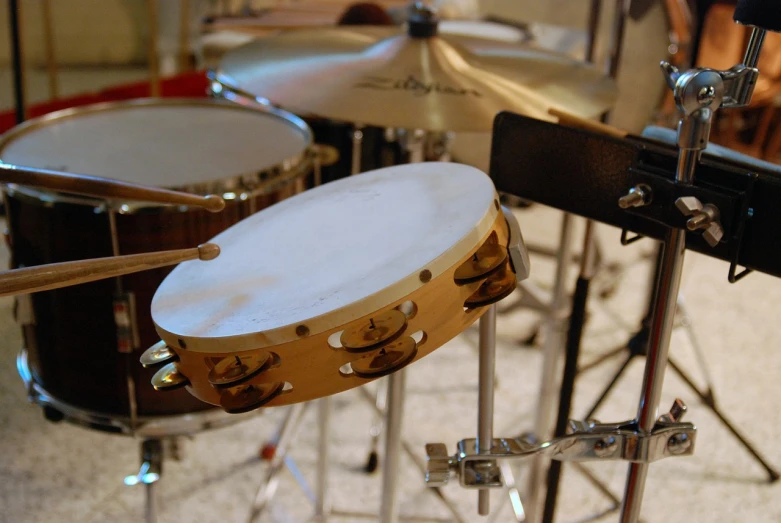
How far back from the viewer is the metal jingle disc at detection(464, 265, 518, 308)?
0.60 m

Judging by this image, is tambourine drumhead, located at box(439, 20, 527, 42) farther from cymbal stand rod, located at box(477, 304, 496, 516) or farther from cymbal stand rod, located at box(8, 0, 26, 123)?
cymbal stand rod, located at box(477, 304, 496, 516)

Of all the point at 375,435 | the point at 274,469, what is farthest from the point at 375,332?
the point at 375,435

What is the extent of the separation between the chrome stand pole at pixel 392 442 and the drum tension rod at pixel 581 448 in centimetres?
7

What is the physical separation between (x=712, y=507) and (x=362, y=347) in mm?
1095

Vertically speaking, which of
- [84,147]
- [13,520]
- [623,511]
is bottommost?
[13,520]

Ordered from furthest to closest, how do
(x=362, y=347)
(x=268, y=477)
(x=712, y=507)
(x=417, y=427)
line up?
1. (x=417, y=427)
2. (x=712, y=507)
3. (x=268, y=477)
4. (x=362, y=347)

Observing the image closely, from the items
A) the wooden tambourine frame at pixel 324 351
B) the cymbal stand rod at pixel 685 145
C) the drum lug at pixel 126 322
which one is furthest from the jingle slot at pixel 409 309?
the drum lug at pixel 126 322

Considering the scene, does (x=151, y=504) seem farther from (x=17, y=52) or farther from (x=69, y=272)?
(x=17, y=52)

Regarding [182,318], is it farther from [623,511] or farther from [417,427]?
[417,427]

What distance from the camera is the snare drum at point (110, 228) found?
86 centimetres

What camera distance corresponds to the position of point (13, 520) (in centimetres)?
128

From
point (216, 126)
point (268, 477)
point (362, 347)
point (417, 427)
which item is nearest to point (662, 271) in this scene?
point (362, 347)

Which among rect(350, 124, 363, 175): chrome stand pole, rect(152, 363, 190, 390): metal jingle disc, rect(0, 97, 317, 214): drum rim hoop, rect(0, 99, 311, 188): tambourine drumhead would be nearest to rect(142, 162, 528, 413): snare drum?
rect(152, 363, 190, 390): metal jingle disc

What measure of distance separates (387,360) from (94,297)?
0.46 meters
